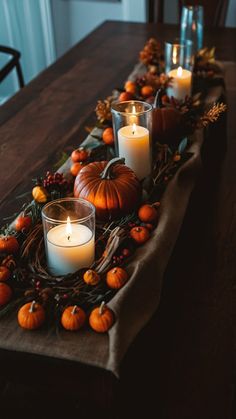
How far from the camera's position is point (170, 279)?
3.05ft

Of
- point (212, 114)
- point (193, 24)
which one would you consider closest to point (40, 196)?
point (212, 114)

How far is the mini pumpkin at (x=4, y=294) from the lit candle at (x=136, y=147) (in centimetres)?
A: 39

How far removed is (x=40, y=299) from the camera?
0.77 m

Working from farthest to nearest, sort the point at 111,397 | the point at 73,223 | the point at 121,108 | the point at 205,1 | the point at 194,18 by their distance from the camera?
the point at 205,1, the point at 194,18, the point at 121,108, the point at 73,223, the point at 111,397

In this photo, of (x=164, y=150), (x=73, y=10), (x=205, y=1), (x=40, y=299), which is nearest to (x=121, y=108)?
(x=164, y=150)

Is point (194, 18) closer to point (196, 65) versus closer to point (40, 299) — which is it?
point (196, 65)

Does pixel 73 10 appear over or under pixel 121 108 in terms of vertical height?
under

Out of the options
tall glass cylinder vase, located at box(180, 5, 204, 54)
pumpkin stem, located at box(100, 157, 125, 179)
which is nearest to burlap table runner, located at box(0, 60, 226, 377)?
pumpkin stem, located at box(100, 157, 125, 179)

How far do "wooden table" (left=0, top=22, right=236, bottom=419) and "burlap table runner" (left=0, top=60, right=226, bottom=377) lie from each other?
0.07 feet

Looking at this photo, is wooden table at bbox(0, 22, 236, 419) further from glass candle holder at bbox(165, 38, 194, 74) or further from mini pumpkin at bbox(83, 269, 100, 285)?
glass candle holder at bbox(165, 38, 194, 74)

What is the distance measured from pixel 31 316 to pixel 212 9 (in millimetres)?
2048

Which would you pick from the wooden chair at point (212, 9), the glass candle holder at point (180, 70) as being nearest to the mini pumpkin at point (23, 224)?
the glass candle holder at point (180, 70)

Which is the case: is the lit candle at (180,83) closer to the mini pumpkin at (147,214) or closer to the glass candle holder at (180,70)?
the glass candle holder at (180,70)

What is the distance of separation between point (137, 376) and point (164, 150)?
20.8 inches
